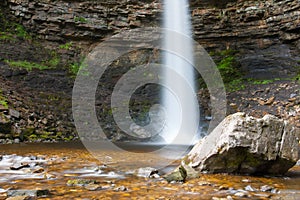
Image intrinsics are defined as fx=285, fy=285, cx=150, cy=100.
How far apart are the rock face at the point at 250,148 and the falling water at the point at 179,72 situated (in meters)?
8.67

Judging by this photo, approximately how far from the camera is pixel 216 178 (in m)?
3.93

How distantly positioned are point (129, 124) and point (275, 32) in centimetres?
1107

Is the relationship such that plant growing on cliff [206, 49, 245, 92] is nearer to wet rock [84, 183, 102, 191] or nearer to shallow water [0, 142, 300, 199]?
shallow water [0, 142, 300, 199]

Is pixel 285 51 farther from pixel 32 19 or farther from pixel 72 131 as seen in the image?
pixel 32 19

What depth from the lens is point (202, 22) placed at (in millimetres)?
18766

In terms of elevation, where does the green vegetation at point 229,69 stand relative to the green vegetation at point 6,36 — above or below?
below

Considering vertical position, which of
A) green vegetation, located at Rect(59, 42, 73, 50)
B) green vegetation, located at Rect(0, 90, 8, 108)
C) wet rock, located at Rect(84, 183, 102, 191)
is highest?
green vegetation, located at Rect(59, 42, 73, 50)

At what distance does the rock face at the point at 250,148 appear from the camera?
3990 mm

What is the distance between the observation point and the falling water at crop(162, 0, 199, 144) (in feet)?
46.2

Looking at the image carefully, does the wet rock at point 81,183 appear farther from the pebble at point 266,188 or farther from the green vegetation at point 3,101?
the green vegetation at point 3,101

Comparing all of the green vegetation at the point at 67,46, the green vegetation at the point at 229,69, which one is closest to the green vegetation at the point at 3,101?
the green vegetation at the point at 67,46

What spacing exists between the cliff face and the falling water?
0.68m

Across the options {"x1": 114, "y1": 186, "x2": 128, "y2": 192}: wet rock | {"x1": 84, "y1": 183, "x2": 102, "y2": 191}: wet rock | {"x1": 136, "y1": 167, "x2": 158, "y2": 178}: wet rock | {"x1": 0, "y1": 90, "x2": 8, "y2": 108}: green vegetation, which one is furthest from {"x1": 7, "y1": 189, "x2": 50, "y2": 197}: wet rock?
{"x1": 0, "y1": 90, "x2": 8, "y2": 108}: green vegetation

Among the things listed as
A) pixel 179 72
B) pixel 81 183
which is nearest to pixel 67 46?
pixel 179 72
